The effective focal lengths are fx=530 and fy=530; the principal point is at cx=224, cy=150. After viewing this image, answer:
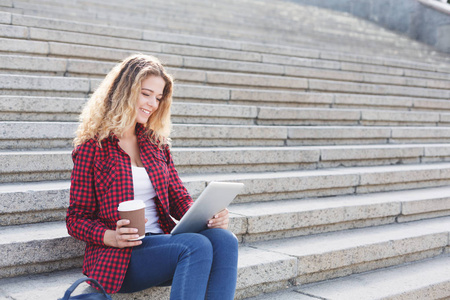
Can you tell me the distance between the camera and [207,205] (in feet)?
7.93

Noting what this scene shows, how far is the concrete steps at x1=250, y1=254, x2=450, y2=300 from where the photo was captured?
3.18 m

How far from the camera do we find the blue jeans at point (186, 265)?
2.30 m

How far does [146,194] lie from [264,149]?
6.32 feet

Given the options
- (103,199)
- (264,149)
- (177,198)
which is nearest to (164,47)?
(264,149)

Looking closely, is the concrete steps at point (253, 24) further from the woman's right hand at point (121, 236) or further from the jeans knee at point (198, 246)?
the jeans knee at point (198, 246)

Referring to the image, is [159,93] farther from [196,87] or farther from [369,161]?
[369,161]

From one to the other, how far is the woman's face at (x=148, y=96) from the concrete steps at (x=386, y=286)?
4.11ft

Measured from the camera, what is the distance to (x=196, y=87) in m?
5.10

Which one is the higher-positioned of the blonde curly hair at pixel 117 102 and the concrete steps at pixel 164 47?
the concrete steps at pixel 164 47

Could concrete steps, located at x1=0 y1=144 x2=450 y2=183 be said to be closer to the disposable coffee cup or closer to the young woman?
the young woman

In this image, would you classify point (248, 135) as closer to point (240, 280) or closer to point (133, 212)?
point (240, 280)

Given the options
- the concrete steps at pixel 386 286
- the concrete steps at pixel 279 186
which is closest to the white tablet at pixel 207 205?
the concrete steps at pixel 386 286

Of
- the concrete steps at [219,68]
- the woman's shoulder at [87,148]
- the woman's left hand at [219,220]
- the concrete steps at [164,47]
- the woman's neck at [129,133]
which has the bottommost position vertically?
the woman's left hand at [219,220]

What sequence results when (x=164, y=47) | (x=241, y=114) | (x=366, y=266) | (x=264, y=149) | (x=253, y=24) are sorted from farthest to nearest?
(x=253, y=24), (x=164, y=47), (x=241, y=114), (x=264, y=149), (x=366, y=266)
